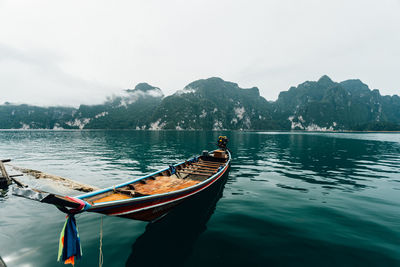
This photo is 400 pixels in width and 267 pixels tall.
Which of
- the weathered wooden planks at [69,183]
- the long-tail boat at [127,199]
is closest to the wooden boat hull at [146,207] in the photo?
the long-tail boat at [127,199]

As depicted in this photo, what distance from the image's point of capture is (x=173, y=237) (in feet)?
24.2

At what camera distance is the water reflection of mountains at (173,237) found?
6.06 meters

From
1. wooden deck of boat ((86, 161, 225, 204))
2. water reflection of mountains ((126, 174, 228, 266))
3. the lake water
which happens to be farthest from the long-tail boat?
the lake water

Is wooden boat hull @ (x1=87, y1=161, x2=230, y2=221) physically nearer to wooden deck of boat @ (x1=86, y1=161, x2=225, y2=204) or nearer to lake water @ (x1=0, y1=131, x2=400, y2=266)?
wooden deck of boat @ (x1=86, y1=161, x2=225, y2=204)

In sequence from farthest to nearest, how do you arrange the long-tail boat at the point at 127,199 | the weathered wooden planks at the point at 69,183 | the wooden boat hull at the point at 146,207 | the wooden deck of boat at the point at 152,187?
the weathered wooden planks at the point at 69,183, the wooden deck of boat at the point at 152,187, the wooden boat hull at the point at 146,207, the long-tail boat at the point at 127,199

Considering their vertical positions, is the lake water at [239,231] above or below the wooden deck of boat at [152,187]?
below

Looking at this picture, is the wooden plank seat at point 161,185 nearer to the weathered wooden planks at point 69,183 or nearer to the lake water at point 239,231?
the lake water at point 239,231

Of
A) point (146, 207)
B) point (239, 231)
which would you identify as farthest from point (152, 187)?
point (239, 231)

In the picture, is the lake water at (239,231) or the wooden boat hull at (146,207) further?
the lake water at (239,231)

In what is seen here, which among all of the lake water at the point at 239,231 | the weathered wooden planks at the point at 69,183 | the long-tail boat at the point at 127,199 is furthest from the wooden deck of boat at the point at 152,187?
the weathered wooden planks at the point at 69,183

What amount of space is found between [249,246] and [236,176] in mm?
10327

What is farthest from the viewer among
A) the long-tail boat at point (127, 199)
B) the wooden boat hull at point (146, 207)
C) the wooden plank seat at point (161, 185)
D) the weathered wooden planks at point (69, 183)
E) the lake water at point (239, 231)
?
the weathered wooden planks at point (69, 183)

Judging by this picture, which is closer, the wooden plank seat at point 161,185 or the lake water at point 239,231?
the lake water at point 239,231

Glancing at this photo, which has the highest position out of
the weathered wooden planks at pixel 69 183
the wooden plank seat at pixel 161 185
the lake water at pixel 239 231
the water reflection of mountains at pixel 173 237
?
the wooden plank seat at pixel 161 185
